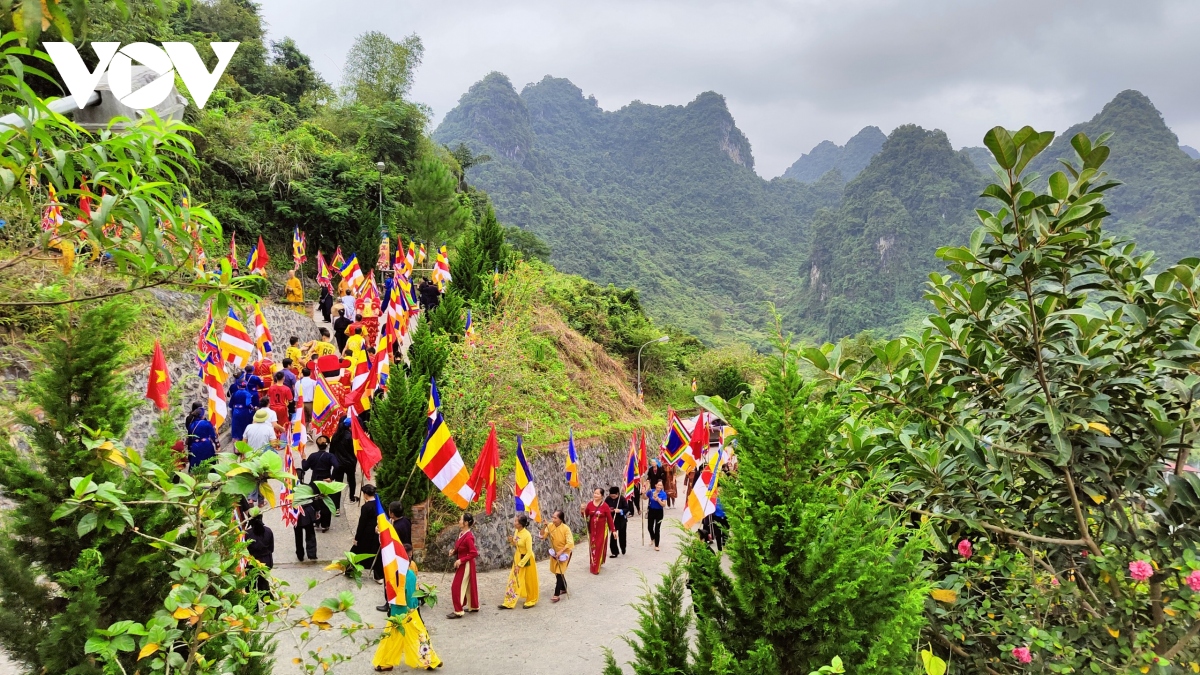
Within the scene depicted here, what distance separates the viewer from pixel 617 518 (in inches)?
520

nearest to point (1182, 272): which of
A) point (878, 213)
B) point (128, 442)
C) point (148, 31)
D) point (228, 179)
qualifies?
point (128, 442)

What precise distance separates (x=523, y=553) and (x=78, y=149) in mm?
8408

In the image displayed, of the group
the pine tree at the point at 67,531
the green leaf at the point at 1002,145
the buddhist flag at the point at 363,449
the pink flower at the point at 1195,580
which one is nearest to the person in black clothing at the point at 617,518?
the buddhist flag at the point at 363,449

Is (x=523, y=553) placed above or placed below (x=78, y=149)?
below

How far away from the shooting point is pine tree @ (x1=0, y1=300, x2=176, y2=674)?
10.5 feet

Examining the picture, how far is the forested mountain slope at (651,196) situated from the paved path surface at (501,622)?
59284 millimetres

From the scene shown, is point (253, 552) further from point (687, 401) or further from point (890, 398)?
point (687, 401)

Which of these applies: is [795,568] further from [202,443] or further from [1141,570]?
[202,443]

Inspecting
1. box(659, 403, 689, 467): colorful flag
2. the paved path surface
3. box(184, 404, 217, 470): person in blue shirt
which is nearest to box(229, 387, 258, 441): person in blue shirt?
box(184, 404, 217, 470): person in blue shirt

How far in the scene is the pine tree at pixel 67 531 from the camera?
3.19 metres

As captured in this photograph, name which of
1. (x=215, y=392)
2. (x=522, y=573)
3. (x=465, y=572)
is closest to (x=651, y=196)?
(x=215, y=392)

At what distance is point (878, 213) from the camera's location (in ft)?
331

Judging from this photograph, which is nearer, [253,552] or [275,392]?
[253,552]

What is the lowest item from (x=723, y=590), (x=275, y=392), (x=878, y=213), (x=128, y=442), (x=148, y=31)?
(x=723, y=590)
